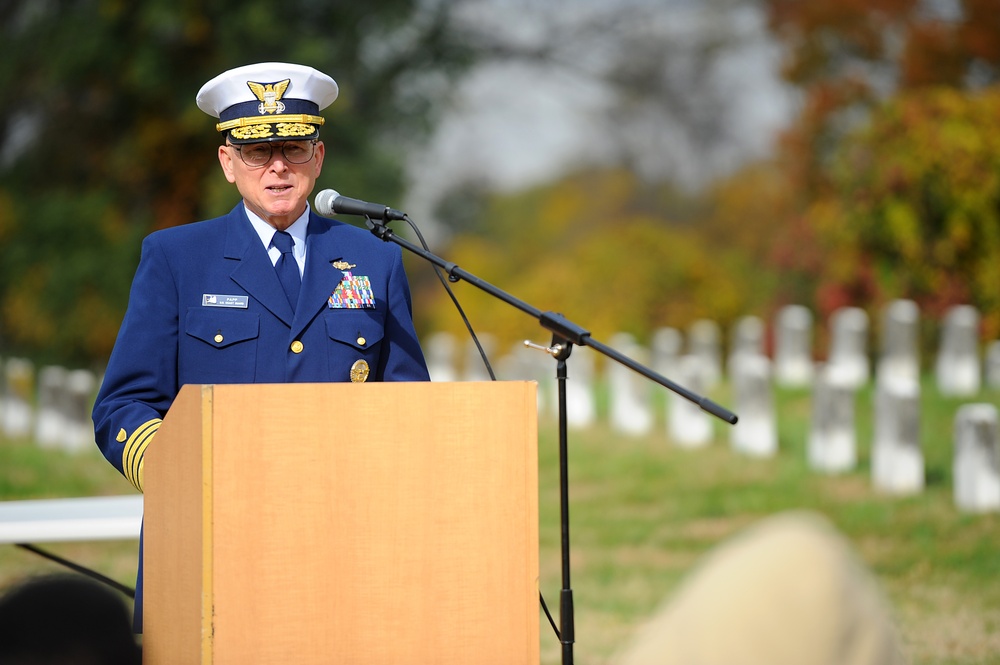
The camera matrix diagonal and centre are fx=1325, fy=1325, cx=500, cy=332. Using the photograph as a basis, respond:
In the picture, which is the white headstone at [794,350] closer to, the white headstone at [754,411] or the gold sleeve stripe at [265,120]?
the white headstone at [754,411]

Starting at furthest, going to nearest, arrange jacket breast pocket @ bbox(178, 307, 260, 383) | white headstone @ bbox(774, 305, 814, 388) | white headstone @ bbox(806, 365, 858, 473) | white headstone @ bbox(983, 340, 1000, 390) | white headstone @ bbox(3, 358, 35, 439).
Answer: white headstone @ bbox(3, 358, 35, 439)
white headstone @ bbox(774, 305, 814, 388)
white headstone @ bbox(983, 340, 1000, 390)
white headstone @ bbox(806, 365, 858, 473)
jacket breast pocket @ bbox(178, 307, 260, 383)

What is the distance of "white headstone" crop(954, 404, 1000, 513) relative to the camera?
7930mm

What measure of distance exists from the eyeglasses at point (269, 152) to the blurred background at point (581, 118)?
5948 mm

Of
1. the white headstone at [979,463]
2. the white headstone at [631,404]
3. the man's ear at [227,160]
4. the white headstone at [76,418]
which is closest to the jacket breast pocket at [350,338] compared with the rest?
the man's ear at [227,160]

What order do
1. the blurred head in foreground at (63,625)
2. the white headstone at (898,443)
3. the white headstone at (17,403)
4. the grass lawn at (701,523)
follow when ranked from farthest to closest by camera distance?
the white headstone at (17,403) → the white headstone at (898,443) → the grass lawn at (701,523) → the blurred head in foreground at (63,625)

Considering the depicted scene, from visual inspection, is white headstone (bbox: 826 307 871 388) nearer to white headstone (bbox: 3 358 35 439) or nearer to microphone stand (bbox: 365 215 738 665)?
white headstone (bbox: 3 358 35 439)

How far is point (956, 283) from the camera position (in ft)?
46.5

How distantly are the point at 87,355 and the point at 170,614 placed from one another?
18279mm

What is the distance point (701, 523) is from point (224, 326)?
5864mm

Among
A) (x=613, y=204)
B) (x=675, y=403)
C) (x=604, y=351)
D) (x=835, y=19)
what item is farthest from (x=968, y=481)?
(x=613, y=204)

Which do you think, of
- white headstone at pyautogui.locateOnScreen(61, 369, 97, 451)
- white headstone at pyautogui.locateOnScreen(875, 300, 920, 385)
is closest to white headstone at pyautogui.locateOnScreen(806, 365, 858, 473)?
white headstone at pyautogui.locateOnScreen(875, 300, 920, 385)

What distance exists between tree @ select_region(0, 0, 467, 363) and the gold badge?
13.9m

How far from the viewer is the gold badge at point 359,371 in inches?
132

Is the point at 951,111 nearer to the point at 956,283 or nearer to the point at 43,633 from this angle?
the point at 956,283
